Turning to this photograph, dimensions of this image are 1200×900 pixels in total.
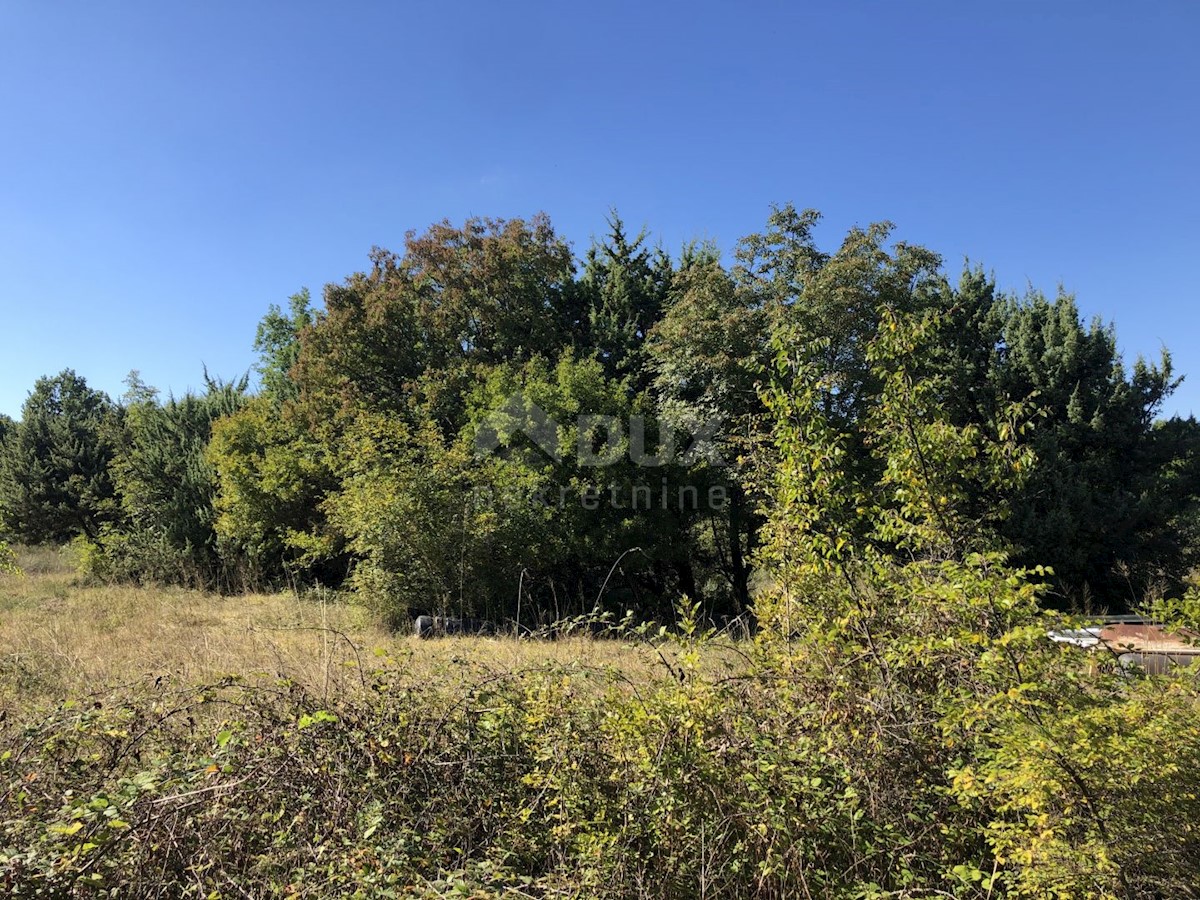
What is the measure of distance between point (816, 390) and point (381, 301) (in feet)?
45.2

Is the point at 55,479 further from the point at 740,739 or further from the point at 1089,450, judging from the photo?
the point at 1089,450

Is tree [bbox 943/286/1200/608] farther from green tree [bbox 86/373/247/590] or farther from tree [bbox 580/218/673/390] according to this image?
green tree [bbox 86/373/247/590]

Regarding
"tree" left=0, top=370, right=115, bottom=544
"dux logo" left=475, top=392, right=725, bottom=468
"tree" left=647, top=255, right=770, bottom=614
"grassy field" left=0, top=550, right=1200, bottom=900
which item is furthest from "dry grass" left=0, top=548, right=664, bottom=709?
"tree" left=0, top=370, right=115, bottom=544

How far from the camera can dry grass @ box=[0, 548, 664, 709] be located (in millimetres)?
4066

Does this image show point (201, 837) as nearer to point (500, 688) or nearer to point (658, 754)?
point (500, 688)

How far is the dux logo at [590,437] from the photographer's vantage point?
12016 millimetres

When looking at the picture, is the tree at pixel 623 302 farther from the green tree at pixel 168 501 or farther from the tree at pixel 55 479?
the tree at pixel 55 479

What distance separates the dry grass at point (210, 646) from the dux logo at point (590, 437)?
391 centimetres

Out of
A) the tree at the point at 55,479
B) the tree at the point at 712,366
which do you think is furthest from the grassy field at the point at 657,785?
the tree at the point at 55,479

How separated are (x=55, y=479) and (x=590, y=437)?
19275 mm

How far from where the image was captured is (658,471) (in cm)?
1280

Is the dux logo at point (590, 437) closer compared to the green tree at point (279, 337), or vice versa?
the dux logo at point (590, 437)

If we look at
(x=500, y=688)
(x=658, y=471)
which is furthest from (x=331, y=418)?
(x=500, y=688)

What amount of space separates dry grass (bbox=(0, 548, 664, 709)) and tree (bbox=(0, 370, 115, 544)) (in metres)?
9.39
